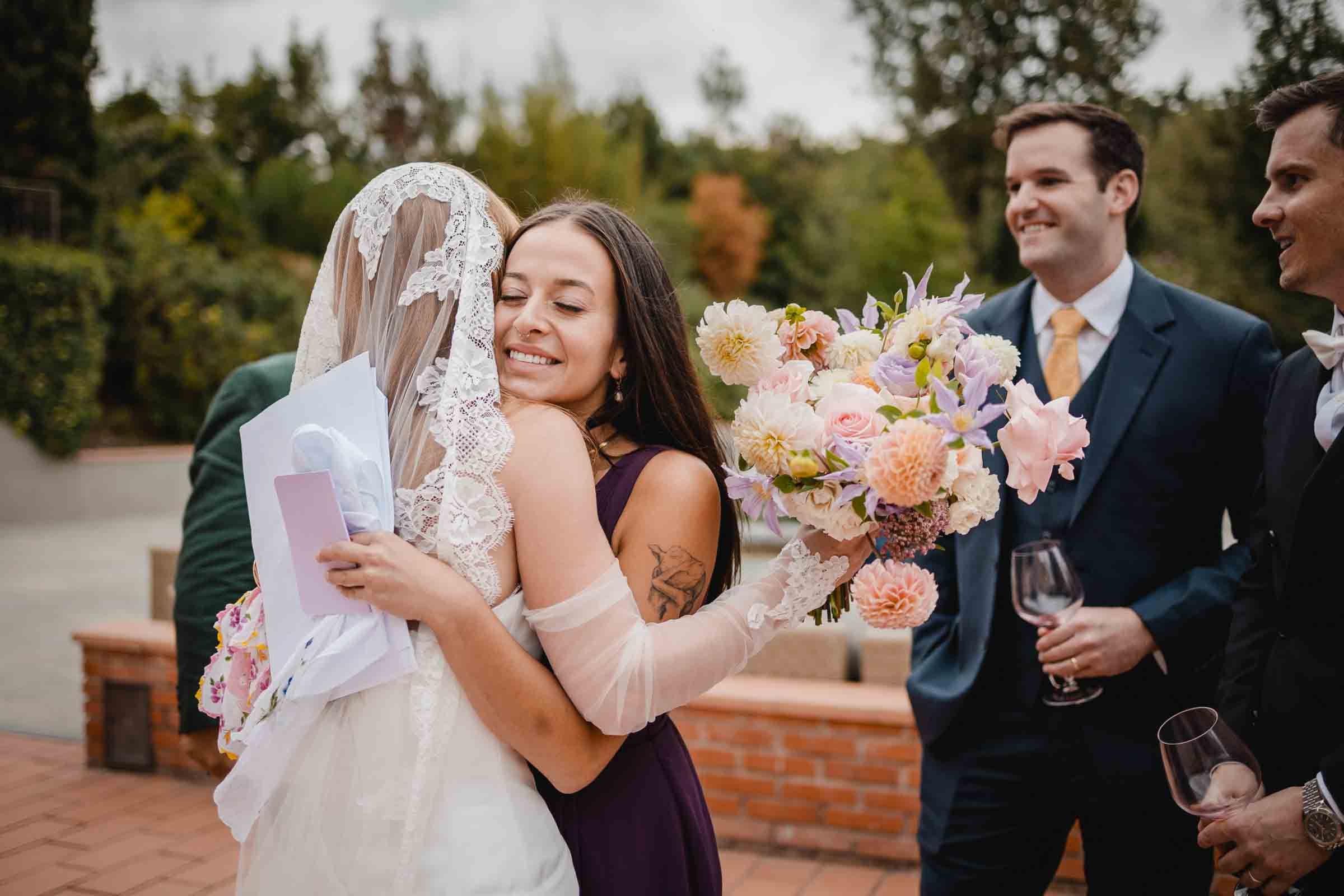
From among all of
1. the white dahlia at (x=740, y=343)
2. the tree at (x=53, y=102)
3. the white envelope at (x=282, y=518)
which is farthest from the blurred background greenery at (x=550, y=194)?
the white envelope at (x=282, y=518)

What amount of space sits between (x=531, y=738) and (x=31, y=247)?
13720mm

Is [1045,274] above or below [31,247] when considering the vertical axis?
below

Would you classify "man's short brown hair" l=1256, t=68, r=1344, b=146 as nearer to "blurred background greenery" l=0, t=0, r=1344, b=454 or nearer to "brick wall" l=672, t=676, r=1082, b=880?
"blurred background greenery" l=0, t=0, r=1344, b=454

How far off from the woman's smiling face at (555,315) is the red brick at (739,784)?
91.4 inches

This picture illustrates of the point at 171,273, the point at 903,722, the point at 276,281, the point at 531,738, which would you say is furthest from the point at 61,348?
the point at 531,738

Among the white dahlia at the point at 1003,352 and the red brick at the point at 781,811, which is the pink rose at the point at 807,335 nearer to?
the white dahlia at the point at 1003,352

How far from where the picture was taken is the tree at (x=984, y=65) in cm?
1255

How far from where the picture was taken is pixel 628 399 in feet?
6.11

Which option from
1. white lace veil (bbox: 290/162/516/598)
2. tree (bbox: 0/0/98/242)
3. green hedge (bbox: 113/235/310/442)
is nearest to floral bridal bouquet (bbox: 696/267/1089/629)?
white lace veil (bbox: 290/162/516/598)

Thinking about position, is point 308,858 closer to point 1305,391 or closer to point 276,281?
point 1305,391

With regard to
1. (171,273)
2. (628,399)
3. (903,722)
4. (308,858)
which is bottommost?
(903,722)

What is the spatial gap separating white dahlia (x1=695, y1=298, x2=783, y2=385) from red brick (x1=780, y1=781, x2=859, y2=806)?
227cm

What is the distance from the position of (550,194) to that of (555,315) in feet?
73.1

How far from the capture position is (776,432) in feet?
5.17
